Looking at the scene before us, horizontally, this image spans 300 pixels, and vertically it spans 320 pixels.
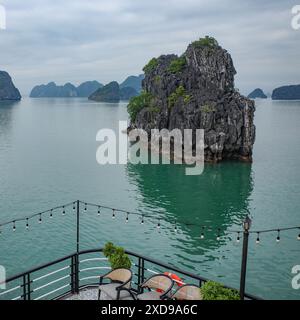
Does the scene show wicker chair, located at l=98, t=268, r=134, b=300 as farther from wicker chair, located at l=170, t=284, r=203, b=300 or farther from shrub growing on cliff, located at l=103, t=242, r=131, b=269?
wicker chair, located at l=170, t=284, r=203, b=300

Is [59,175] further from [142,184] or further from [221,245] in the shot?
[221,245]

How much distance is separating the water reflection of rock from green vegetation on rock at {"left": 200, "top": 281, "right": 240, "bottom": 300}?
20653 mm

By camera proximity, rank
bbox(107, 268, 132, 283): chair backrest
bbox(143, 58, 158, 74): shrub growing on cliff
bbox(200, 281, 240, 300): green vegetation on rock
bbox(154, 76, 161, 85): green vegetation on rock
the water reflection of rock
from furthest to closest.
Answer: bbox(143, 58, 158, 74): shrub growing on cliff < bbox(154, 76, 161, 85): green vegetation on rock < the water reflection of rock < bbox(107, 268, 132, 283): chair backrest < bbox(200, 281, 240, 300): green vegetation on rock

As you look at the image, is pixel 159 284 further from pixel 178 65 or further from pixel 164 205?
pixel 178 65

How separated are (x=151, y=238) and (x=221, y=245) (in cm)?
533

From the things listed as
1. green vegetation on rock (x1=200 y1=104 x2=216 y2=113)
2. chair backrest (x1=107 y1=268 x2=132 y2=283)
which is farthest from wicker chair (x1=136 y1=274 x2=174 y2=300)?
green vegetation on rock (x1=200 y1=104 x2=216 y2=113)

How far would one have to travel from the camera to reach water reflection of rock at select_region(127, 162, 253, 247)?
35.2m

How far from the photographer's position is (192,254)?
89.1ft

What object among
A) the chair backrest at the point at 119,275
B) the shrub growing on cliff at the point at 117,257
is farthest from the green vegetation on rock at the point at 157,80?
the chair backrest at the point at 119,275

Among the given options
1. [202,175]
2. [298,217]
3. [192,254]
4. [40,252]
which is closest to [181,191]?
[202,175]

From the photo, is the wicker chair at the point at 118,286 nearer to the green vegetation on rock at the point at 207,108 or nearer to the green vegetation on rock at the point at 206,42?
the green vegetation on rock at the point at 207,108

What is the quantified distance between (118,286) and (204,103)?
197 ft

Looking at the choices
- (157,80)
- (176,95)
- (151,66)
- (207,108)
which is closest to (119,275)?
(207,108)
